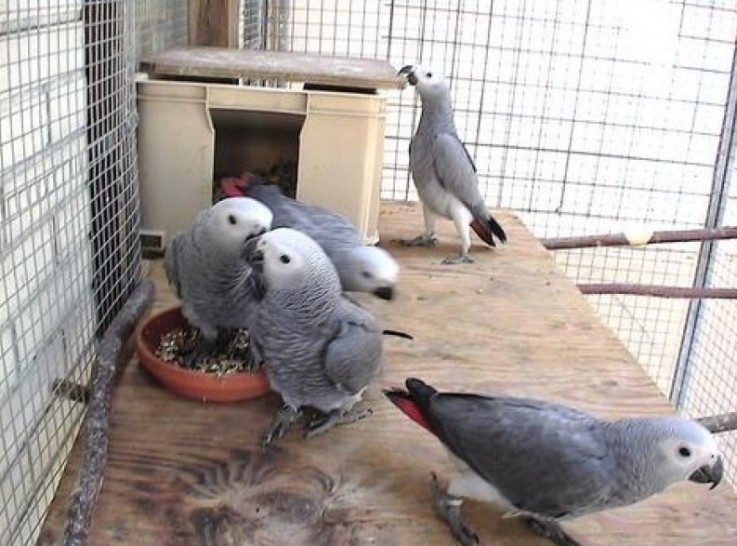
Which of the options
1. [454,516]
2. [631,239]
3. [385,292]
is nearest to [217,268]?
[385,292]

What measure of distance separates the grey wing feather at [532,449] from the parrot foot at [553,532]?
0.02m

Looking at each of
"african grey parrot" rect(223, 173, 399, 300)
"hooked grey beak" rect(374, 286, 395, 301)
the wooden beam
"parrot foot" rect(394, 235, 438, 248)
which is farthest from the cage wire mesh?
"hooked grey beak" rect(374, 286, 395, 301)

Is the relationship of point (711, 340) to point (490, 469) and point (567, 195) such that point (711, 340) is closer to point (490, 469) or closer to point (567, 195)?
point (567, 195)

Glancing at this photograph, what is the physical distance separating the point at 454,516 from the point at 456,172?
996 mm

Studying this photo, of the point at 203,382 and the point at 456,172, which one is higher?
the point at 456,172

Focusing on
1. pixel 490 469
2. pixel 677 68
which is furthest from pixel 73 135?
pixel 677 68

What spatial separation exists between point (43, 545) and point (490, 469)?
46cm

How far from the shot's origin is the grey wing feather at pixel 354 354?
3.10ft

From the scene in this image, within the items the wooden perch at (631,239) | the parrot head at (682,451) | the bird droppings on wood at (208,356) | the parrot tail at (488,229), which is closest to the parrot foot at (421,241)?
the parrot tail at (488,229)

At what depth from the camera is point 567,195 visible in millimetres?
2648

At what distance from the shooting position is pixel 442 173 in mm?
1695

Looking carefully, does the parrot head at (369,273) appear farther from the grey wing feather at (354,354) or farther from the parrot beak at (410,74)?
the parrot beak at (410,74)

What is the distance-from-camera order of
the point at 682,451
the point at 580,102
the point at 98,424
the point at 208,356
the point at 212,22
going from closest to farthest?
the point at 682,451 → the point at 98,424 → the point at 208,356 → the point at 212,22 → the point at 580,102

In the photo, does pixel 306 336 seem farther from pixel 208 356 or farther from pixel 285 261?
pixel 208 356
